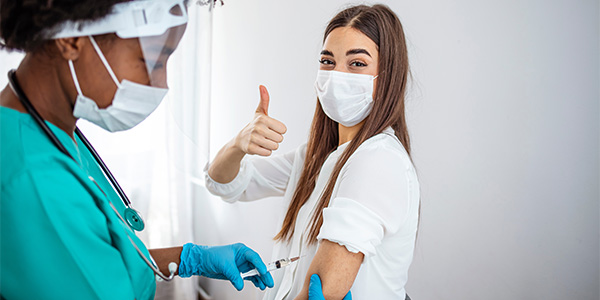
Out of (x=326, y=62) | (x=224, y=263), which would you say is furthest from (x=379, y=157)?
(x=224, y=263)

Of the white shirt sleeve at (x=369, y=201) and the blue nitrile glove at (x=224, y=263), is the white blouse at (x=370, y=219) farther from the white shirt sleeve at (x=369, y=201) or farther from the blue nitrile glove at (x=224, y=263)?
the blue nitrile glove at (x=224, y=263)

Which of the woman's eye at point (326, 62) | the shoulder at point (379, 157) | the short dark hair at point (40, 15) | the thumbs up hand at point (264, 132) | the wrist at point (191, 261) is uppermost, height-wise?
the short dark hair at point (40, 15)

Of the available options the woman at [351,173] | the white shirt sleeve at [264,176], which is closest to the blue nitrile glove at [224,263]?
the woman at [351,173]

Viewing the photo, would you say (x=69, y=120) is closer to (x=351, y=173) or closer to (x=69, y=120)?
(x=69, y=120)

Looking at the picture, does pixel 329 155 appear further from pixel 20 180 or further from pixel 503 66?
pixel 20 180

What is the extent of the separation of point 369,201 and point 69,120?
0.62 meters

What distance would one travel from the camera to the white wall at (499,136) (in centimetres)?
120

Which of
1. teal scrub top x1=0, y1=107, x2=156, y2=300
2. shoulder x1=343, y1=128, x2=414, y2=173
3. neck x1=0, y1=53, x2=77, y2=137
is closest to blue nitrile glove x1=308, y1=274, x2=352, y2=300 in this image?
shoulder x1=343, y1=128, x2=414, y2=173

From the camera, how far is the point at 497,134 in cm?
135

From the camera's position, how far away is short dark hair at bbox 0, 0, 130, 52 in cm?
60

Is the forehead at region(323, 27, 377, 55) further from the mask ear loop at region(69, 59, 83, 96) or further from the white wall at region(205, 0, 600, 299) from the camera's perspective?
the mask ear loop at region(69, 59, 83, 96)

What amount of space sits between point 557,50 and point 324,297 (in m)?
1.02

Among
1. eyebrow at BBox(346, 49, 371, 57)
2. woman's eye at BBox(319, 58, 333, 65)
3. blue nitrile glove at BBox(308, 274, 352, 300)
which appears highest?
eyebrow at BBox(346, 49, 371, 57)

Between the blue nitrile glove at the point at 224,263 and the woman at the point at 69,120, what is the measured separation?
0.25m
